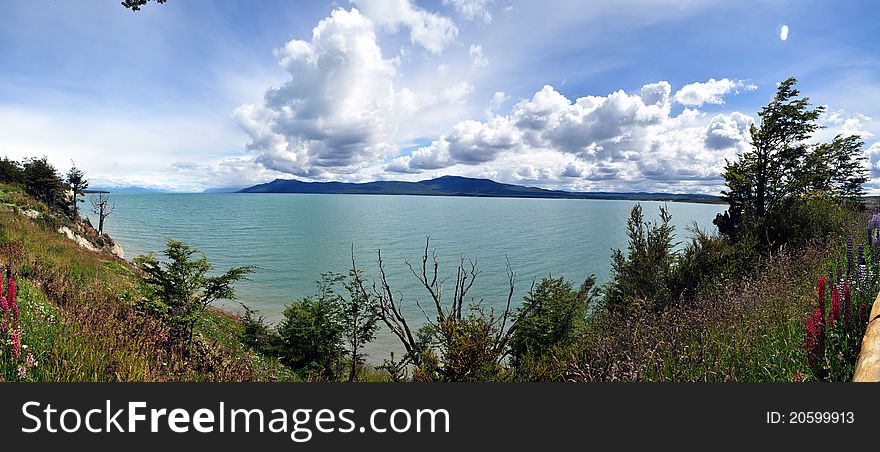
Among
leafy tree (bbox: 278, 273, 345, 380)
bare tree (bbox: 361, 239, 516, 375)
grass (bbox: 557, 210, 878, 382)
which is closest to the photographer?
grass (bbox: 557, 210, 878, 382)

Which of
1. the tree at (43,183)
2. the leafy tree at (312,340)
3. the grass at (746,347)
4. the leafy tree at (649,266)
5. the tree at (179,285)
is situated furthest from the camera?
the tree at (43,183)

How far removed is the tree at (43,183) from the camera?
4372 cm

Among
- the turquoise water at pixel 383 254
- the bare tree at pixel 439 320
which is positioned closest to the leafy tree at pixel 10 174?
the turquoise water at pixel 383 254

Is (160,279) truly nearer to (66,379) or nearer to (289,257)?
(66,379)

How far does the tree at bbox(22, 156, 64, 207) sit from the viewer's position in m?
43.7

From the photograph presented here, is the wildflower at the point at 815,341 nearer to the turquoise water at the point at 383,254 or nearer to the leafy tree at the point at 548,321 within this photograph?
the leafy tree at the point at 548,321

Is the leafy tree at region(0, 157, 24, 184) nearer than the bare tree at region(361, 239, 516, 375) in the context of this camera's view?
No

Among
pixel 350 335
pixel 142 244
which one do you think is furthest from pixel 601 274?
pixel 142 244

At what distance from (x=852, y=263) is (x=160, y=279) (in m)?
17.5

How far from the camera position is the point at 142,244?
59875 millimetres

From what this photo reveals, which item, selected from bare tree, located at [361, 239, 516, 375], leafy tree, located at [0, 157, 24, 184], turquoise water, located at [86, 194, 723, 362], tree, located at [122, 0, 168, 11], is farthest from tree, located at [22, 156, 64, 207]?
tree, located at [122, 0, 168, 11]

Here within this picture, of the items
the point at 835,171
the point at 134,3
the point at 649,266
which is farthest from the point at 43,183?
the point at 835,171

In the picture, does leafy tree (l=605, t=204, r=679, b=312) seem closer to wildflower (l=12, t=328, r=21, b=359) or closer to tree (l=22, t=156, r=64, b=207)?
wildflower (l=12, t=328, r=21, b=359)

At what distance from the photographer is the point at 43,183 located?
43.9 metres
